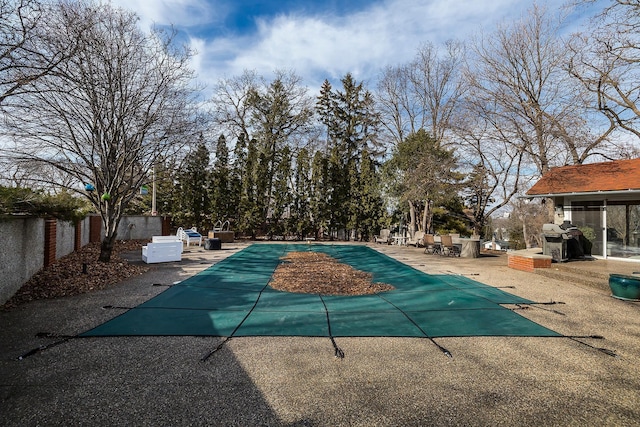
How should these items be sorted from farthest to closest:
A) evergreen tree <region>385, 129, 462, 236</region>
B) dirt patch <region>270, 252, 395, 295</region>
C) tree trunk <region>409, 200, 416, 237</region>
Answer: tree trunk <region>409, 200, 416, 237</region> < evergreen tree <region>385, 129, 462, 236</region> < dirt patch <region>270, 252, 395, 295</region>

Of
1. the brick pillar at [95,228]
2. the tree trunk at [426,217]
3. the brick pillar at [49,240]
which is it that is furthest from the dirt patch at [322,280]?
the tree trunk at [426,217]

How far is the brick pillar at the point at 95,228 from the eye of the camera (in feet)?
41.5

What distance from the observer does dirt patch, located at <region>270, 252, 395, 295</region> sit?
6.48 metres

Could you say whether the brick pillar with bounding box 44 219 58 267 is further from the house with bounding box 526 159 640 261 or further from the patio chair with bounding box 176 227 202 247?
the house with bounding box 526 159 640 261

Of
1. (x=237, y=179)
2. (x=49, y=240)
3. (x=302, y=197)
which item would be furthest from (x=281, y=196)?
(x=49, y=240)

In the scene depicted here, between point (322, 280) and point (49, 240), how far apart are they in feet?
19.6

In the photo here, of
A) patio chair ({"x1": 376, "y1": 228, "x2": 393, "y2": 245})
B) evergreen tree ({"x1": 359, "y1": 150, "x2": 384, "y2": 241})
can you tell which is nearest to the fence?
patio chair ({"x1": 376, "y1": 228, "x2": 393, "y2": 245})

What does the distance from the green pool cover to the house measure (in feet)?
19.3

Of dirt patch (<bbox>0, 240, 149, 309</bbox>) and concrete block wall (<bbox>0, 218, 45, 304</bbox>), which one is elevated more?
concrete block wall (<bbox>0, 218, 45, 304</bbox>)

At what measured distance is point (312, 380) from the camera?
2930mm

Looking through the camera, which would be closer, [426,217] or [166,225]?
[166,225]

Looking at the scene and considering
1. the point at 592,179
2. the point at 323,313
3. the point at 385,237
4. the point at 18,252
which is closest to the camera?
the point at 323,313

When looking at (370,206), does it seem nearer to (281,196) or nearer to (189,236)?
(281,196)

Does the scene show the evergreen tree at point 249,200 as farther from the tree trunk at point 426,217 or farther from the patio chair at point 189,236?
the tree trunk at point 426,217
